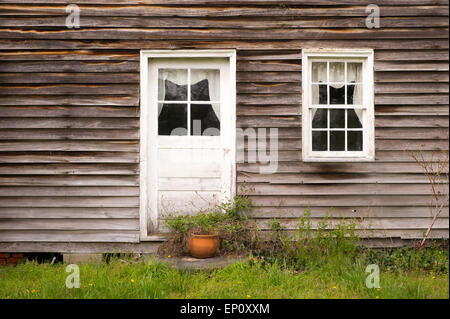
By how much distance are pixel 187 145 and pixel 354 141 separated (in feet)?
7.87

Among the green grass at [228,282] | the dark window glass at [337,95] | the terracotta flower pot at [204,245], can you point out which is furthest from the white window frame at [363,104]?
the terracotta flower pot at [204,245]

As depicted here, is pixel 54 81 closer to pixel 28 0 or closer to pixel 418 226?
pixel 28 0

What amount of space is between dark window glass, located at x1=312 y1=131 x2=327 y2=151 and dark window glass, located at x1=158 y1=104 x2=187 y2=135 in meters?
1.86

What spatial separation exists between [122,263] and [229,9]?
3729 mm

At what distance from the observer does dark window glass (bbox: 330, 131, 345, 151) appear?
492 centimetres

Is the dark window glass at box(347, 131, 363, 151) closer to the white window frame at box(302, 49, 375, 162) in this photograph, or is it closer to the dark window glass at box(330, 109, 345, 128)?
the white window frame at box(302, 49, 375, 162)

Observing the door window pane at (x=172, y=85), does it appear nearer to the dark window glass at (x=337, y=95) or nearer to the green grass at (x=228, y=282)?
the dark window glass at (x=337, y=95)

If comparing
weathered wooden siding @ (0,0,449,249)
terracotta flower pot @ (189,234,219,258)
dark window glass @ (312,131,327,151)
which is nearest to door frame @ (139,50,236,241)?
weathered wooden siding @ (0,0,449,249)

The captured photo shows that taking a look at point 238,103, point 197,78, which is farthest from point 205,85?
point 238,103

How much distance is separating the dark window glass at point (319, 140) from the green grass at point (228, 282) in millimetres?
1576

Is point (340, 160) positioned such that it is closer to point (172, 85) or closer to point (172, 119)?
point (172, 119)

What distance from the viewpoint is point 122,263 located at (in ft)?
14.7
